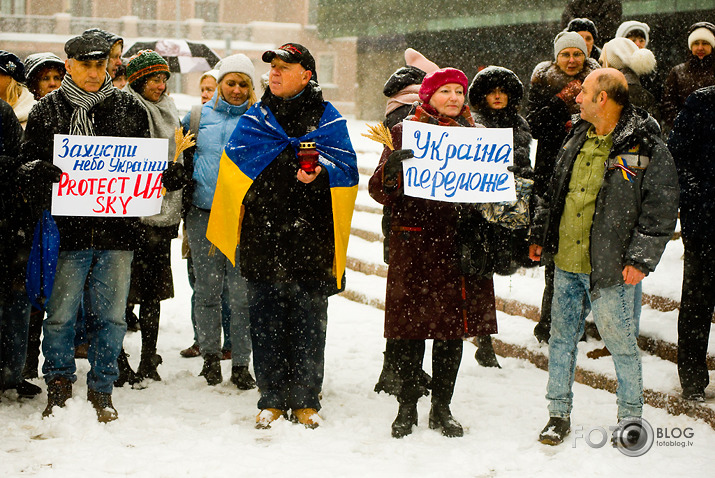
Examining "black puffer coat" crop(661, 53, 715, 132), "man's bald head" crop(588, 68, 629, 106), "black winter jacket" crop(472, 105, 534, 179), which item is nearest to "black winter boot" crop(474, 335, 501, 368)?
"black winter jacket" crop(472, 105, 534, 179)

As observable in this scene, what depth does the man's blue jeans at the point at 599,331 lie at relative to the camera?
4.68m

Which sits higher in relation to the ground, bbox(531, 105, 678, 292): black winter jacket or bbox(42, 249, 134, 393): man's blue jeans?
bbox(531, 105, 678, 292): black winter jacket

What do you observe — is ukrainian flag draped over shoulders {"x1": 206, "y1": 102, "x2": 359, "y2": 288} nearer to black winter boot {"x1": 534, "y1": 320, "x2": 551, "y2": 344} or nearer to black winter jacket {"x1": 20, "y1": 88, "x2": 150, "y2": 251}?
black winter jacket {"x1": 20, "y1": 88, "x2": 150, "y2": 251}

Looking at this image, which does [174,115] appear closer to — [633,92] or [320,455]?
[320,455]

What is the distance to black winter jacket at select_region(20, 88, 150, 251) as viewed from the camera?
506 cm

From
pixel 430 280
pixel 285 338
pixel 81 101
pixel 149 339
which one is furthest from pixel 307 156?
pixel 149 339

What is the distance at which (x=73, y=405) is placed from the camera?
5.22 metres

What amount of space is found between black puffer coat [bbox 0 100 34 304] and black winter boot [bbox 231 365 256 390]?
163 centimetres

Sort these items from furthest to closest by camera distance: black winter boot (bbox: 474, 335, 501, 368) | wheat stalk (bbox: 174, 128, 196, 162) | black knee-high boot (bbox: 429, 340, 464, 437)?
black winter boot (bbox: 474, 335, 501, 368) → wheat stalk (bbox: 174, 128, 196, 162) → black knee-high boot (bbox: 429, 340, 464, 437)

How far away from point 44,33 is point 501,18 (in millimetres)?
31787

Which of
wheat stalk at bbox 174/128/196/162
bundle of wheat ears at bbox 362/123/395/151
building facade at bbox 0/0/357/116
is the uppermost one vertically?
building facade at bbox 0/0/357/116

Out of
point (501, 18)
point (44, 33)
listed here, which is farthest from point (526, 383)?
point (44, 33)

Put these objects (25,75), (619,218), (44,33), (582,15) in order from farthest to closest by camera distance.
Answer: (44,33) < (582,15) < (25,75) < (619,218)

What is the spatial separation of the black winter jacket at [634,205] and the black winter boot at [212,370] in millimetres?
2878
